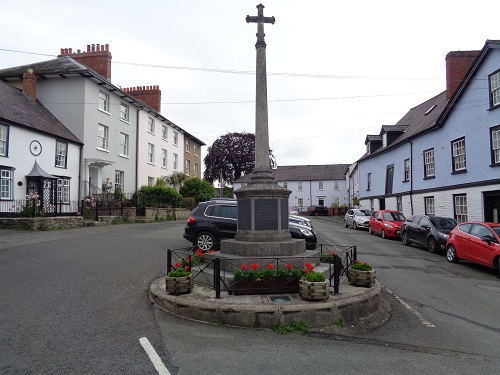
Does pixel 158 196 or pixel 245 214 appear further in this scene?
pixel 158 196

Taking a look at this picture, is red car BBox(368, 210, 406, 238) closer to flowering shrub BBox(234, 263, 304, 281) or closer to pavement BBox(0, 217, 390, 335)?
pavement BBox(0, 217, 390, 335)

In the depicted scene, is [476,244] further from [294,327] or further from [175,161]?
[175,161]

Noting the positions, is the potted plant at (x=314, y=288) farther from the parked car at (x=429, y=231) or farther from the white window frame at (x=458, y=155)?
the white window frame at (x=458, y=155)

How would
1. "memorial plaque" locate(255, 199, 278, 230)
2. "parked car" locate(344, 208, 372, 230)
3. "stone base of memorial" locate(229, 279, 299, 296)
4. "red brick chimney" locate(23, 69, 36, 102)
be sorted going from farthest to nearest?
"parked car" locate(344, 208, 372, 230) → "red brick chimney" locate(23, 69, 36, 102) → "memorial plaque" locate(255, 199, 278, 230) → "stone base of memorial" locate(229, 279, 299, 296)

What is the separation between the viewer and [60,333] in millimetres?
5078

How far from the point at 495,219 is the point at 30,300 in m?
18.6

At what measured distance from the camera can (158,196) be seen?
27.9 meters

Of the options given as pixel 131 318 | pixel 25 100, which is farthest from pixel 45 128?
pixel 131 318

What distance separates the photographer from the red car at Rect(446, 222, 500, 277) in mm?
10352

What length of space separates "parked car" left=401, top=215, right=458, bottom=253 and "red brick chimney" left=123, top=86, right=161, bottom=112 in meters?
26.1

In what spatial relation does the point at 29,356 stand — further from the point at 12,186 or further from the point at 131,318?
the point at 12,186

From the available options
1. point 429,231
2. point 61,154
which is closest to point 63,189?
point 61,154

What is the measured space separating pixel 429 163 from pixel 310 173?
41624 millimetres

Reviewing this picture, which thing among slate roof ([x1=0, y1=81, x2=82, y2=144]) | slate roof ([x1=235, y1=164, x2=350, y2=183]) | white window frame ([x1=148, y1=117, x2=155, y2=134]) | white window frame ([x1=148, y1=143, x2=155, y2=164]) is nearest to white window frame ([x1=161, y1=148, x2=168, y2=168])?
white window frame ([x1=148, y1=143, x2=155, y2=164])
